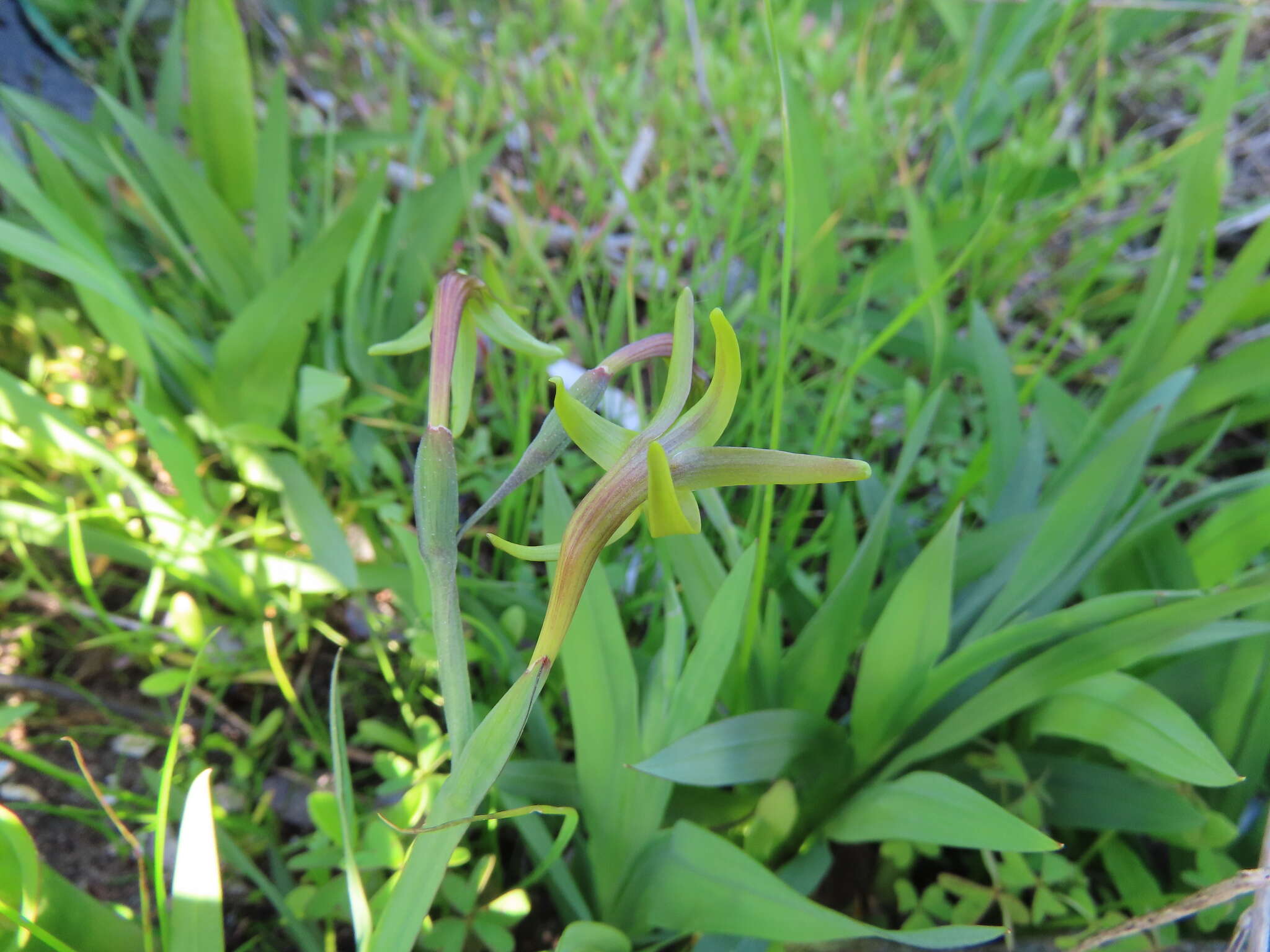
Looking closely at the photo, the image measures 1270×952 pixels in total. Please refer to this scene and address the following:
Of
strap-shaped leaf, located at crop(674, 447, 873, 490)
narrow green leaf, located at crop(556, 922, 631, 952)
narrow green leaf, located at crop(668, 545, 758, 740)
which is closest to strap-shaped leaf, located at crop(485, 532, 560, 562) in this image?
strap-shaped leaf, located at crop(674, 447, 873, 490)

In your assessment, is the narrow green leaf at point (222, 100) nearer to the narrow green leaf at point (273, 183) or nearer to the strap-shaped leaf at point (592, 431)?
the narrow green leaf at point (273, 183)

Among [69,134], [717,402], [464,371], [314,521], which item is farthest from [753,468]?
[69,134]

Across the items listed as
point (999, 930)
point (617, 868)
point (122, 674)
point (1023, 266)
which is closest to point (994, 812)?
point (999, 930)

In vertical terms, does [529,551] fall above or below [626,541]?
above

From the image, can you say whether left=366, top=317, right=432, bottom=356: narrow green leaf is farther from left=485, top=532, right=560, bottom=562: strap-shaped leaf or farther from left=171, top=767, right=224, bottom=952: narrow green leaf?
left=171, top=767, right=224, bottom=952: narrow green leaf

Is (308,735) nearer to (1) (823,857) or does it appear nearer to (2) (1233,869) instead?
(1) (823,857)

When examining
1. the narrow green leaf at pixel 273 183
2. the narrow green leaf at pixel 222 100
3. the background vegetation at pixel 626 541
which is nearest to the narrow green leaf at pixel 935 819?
the background vegetation at pixel 626 541

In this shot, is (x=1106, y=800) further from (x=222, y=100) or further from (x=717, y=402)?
(x=222, y=100)
